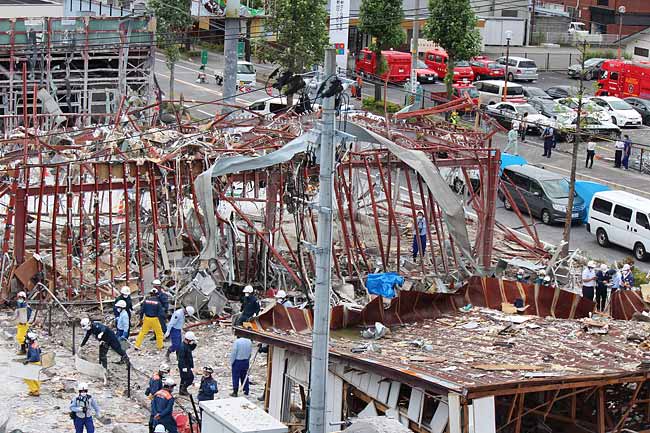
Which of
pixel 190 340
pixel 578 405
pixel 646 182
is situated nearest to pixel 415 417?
pixel 578 405

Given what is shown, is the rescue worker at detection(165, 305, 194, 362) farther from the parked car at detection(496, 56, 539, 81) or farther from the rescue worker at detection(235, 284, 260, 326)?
the parked car at detection(496, 56, 539, 81)

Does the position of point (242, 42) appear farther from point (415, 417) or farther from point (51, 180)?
point (415, 417)

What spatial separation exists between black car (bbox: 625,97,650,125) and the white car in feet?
3.06

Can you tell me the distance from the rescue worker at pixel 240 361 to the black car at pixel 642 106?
109 feet

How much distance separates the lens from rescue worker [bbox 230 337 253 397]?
21.9 meters

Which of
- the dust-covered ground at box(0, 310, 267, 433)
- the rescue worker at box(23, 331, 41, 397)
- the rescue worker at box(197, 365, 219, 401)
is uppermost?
the rescue worker at box(197, 365, 219, 401)

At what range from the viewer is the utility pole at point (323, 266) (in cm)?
1603

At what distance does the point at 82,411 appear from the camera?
1925 cm

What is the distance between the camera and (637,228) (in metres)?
33.7

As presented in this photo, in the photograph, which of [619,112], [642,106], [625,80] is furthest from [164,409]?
[625,80]

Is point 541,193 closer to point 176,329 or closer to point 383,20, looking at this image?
point 176,329

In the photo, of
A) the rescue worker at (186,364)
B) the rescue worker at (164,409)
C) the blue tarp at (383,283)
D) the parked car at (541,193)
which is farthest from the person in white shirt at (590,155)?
the rescue worker at (164,409)

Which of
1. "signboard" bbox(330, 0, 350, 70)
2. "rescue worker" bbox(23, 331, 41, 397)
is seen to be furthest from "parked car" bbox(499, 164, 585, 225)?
"rescue worker" bbox(23, 331, 41, 397)

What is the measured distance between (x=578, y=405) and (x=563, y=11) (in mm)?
56251
